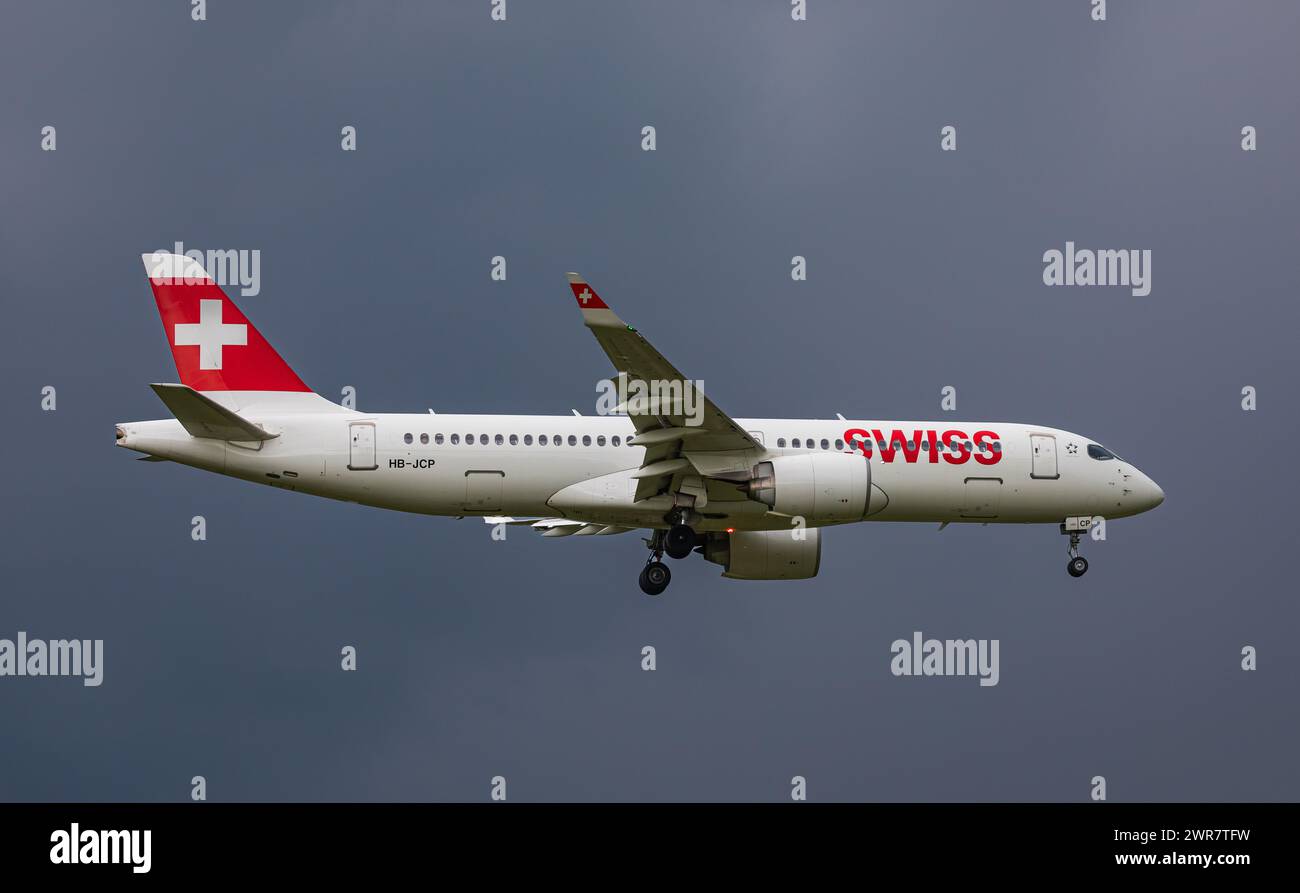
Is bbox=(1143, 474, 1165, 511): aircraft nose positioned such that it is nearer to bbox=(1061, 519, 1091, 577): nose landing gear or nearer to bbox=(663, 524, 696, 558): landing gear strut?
bbox=(1061, 519, 1091, 577): nose landing gear

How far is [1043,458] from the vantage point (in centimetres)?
4738

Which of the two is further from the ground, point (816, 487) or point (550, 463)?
point (550, 463)

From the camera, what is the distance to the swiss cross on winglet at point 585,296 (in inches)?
1537

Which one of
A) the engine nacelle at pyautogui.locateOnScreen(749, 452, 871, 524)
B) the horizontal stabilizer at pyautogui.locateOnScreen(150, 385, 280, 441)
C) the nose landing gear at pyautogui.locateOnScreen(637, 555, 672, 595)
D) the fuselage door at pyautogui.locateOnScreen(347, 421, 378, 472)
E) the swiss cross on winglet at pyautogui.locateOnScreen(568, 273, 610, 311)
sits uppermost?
the swiss cross on winglet at pyautogui.locateOnScreen(568, 273, 610, 311)

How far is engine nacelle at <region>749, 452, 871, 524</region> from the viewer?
142 feet

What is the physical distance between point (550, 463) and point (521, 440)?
3.00ft

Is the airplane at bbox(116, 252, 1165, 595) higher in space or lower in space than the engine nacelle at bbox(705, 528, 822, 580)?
higher

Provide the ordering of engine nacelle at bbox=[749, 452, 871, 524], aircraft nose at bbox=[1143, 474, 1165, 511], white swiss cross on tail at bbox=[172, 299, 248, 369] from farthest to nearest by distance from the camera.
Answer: aircraft nose at bbox=[1143, 474, 1165, 511] → white swiss cross on tail at bbox=[172, 299, 248, 369] → engine nacelle at bbox=[749, 452, 871, 524]

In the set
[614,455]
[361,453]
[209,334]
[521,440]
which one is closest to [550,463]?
[521,440]

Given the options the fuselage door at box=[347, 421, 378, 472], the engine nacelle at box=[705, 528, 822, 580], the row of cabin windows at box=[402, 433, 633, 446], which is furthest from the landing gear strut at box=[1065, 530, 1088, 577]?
the fuselage door at box=[347, 421, 378, 472]

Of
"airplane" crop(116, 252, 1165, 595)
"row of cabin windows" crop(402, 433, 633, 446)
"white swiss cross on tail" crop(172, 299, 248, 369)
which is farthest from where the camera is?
"white swiss cross on tail" crop(172, 299, 248, 369)

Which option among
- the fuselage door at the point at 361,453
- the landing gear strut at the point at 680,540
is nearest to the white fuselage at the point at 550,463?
the fuselage door at the point at 361,453

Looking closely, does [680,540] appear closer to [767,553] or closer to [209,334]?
[767,553]

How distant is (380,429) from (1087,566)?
752 inches
